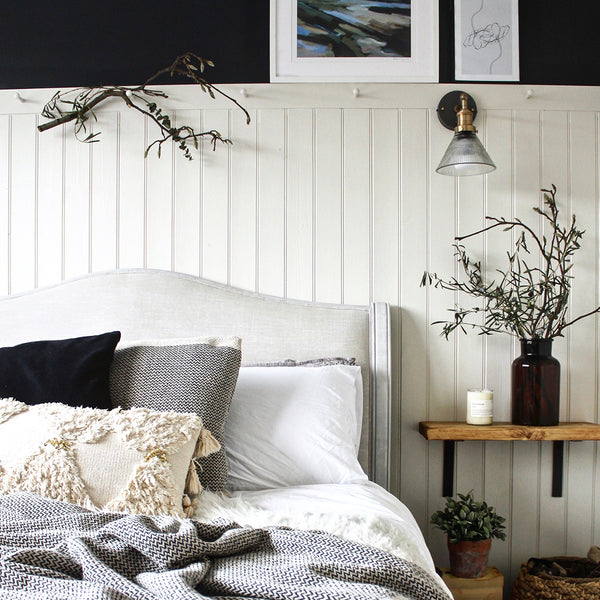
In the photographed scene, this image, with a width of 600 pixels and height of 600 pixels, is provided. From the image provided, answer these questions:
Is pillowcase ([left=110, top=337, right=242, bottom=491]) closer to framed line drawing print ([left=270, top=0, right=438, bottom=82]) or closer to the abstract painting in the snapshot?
framed line drawing print ([left=270, top=0, right=438, bottom=82])

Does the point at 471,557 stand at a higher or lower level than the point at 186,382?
lower

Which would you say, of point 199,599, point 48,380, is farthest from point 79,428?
point 199,599

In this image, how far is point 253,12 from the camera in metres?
2.50

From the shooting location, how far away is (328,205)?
2475 millimetres

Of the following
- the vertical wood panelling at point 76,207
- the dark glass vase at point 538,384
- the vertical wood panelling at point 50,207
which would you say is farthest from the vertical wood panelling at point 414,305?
the vertical wood panelling at point 50,207

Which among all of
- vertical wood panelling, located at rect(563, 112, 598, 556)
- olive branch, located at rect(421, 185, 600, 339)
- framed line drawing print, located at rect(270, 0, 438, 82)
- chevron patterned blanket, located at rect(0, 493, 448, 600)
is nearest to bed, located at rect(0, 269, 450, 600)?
chevron patterned blanket, located at rect(0, 493, 448, 600)

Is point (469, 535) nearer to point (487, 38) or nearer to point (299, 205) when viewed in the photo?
point (299, 205)

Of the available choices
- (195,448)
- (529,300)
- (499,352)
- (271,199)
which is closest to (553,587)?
(499,352)

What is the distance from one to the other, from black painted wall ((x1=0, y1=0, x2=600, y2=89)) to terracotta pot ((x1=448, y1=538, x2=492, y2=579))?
1.70m

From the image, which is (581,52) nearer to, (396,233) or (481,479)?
(396,233)

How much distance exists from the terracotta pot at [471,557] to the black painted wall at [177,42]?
5.57ft

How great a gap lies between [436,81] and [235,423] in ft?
4.90

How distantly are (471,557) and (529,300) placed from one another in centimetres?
92

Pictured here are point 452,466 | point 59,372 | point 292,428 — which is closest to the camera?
point 59,372
